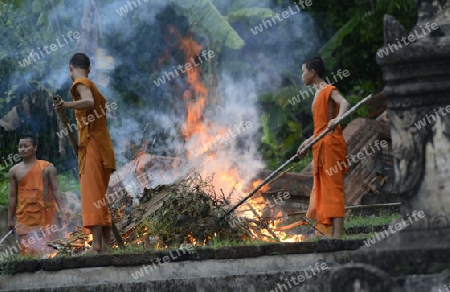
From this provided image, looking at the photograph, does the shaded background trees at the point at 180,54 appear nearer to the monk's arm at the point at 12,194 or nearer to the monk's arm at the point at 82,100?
the monk's arm at the point at 12,194

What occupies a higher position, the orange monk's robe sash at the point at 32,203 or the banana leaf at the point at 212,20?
the banana leaf at the point at 212,20

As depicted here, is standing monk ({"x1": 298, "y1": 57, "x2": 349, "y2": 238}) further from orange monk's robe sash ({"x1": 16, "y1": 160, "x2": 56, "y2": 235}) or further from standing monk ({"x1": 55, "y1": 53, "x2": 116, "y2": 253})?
orange monk's robe sash ({"x1": 16, "y1": 160, "x2": 56, "y2": 235})

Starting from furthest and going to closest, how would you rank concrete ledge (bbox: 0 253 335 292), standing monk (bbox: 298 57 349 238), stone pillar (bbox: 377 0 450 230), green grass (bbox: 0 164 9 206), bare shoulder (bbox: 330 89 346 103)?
green grass (bbox: 0 164 9 206)
bare shoulder (bbox: 330 89 346 103)
standing monk (bbox: 298 57 349 238)
concrete ledge (bbox: 0 253 335 292)
stone pillar (bbox: 377 0 450 230)

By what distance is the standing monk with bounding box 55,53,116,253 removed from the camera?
8.48 meters

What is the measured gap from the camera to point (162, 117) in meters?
17.5

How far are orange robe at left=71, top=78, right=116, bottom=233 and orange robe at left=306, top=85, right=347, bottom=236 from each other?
219cm

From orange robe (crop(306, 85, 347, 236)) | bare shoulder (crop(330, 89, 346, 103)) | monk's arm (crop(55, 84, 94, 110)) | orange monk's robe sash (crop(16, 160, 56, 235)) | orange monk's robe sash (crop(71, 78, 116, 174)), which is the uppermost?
monk's arm (crop(55, 84, 94, 110))

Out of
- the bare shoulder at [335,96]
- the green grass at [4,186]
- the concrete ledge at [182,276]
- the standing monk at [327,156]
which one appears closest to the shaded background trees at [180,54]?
the green grass at [4,186]

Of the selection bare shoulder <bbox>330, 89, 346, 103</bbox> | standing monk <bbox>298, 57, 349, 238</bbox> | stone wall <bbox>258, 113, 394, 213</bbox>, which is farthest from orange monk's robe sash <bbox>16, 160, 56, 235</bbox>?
bare shoulder <bbox>330, 89, 346, 103</bbox>

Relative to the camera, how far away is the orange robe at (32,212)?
1127cm

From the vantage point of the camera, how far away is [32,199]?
11.4 m

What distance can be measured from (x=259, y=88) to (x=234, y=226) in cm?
1018

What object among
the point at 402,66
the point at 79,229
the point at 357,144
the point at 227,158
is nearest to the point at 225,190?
the point at 227,158

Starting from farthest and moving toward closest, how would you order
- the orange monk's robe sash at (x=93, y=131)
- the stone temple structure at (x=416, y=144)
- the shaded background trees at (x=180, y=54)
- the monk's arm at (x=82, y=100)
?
the shaded background trees at (x=180, y=54) → the orange monk's robe sash at (x=93, y=131) → the monk's arm at (x=82, y=100) → the stone temple structure at (x=416, y=144)
